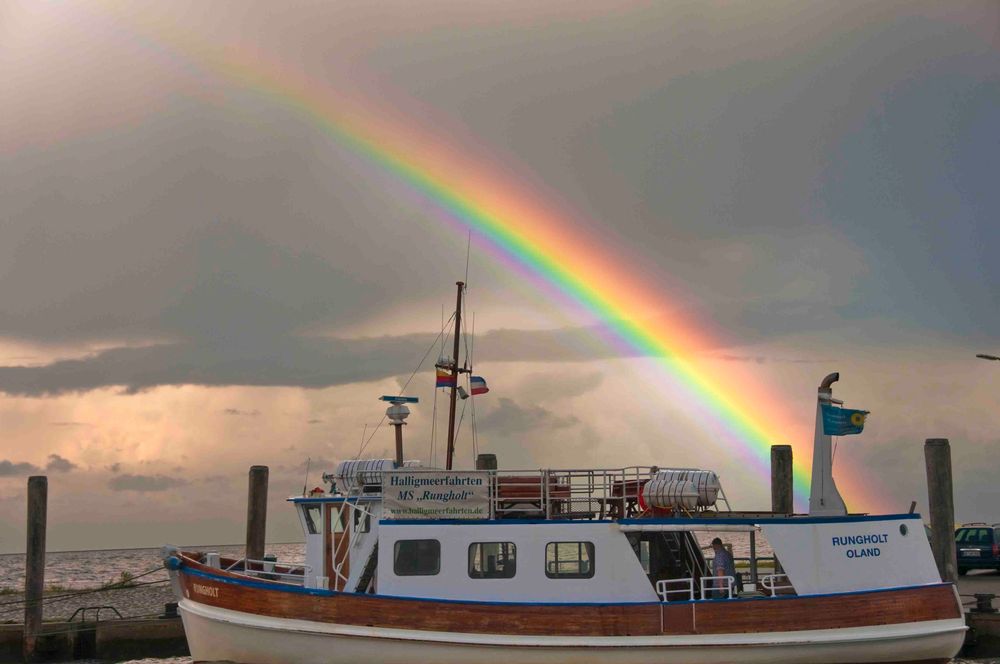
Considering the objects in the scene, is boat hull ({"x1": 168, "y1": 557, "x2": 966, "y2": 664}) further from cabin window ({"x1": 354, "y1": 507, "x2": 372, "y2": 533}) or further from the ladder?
cabin window ({"x1": 354, "y1": 507, "x2": 372, "y2": 533})

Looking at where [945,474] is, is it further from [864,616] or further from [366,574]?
[366,574]

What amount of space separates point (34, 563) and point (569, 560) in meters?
13.2

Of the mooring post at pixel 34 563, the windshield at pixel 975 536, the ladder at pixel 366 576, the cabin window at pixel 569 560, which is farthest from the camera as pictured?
the windshield at pixel 975 536

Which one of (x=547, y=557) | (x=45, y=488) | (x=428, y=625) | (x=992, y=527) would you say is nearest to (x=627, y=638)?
(x=547, y=557)

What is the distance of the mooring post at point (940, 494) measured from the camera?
2577 centimetres

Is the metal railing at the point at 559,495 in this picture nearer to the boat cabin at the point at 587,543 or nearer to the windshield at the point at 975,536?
the boat cabin at the point at 587,543

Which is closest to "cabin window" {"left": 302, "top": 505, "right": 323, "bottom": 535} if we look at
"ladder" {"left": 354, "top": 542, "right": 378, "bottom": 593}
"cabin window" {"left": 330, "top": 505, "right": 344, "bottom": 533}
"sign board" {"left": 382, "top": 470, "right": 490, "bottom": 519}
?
"cabin window" {"left": 330, "top": 505, "right": 344, "bottom": 533}

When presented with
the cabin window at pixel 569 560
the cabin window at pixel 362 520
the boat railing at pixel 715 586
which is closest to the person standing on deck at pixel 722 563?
the boat railing at pixel 715 586

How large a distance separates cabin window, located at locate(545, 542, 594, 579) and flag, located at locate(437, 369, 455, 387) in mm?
5292

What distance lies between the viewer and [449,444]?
25141 millimetres

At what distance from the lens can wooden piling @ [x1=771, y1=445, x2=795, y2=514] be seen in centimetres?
2708

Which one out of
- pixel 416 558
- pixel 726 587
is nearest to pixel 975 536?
pixel 726 587

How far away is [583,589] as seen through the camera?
69.6ft

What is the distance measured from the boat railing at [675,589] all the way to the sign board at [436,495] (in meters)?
3.57
